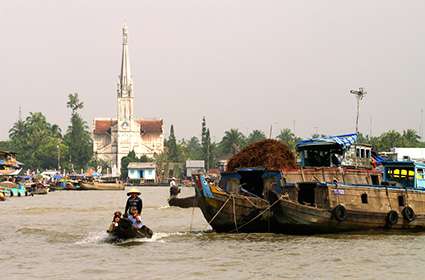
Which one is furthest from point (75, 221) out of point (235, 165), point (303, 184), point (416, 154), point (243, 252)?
point (416, 154)

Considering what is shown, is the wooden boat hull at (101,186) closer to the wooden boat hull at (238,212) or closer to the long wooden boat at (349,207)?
the long wooden boat at (349,207)

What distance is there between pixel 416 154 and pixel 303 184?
29.3m

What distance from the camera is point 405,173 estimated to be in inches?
1252

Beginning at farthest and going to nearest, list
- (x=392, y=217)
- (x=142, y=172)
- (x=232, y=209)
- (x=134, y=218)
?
(x=142, y=172) → (x=392, y=217) → (x=232, y=209) → (x=134, y=218)

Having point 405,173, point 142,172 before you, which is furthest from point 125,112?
point 405,173

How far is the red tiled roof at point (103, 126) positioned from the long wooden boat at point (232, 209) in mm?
150544

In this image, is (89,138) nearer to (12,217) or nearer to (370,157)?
(12,217)

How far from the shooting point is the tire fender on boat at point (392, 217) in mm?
29391

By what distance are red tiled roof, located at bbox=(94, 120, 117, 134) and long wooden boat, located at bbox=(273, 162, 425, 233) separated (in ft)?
491

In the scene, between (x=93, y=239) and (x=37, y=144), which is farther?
(x=37, y=144)

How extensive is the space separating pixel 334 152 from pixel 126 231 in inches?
379

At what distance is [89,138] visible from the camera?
174 meters

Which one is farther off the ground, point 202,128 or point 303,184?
point 202,128

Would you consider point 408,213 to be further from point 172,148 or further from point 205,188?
point 172,148
